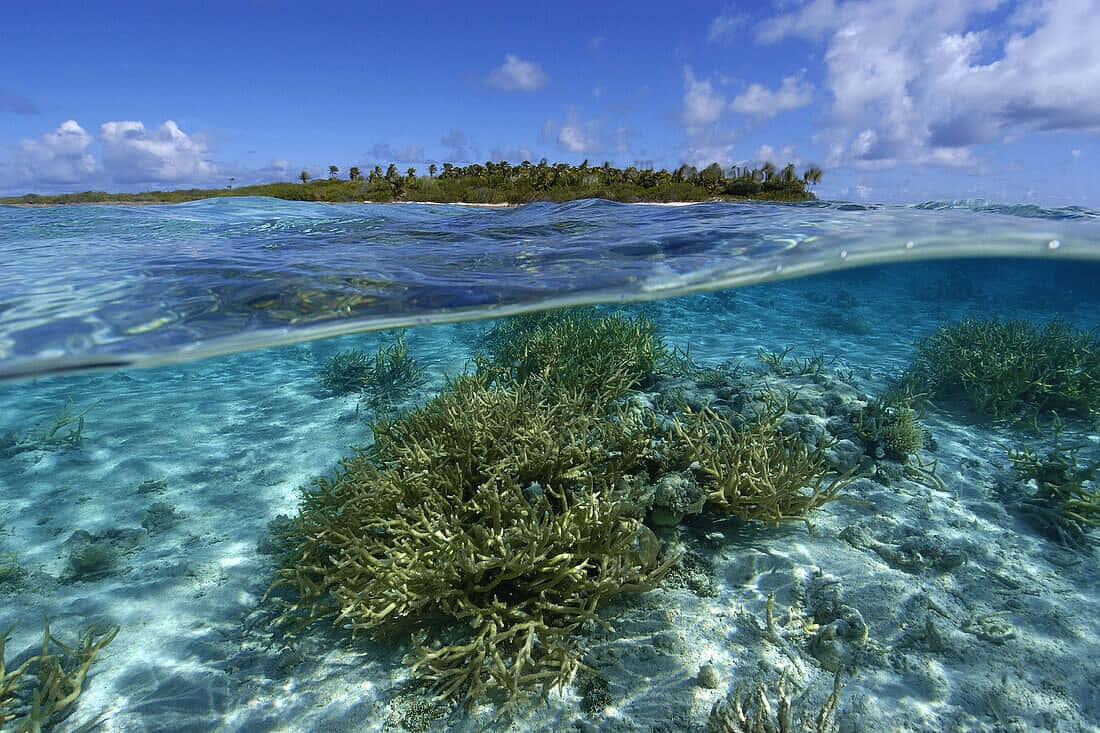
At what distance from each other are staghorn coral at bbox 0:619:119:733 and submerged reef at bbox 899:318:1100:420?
971 centimetres

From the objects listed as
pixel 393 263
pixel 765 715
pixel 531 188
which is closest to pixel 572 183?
pixel 531 188

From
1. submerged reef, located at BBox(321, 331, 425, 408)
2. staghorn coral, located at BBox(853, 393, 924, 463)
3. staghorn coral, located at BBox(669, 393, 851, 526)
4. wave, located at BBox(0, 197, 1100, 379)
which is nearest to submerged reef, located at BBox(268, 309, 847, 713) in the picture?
staghorn coral, located at BBox(669, 393, 851, 526)

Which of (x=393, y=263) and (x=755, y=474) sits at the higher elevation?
(x=393, y=263)

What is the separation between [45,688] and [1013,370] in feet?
37.6

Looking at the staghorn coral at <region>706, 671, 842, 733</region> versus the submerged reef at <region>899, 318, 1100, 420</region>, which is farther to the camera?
the submerged reef at <region>899, 318, 1100, 420</region>

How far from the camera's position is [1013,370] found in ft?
25.3

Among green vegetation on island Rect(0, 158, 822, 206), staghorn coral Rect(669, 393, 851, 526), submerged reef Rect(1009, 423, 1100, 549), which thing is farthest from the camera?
green vegetation on island Rect(0, 158, 822, 206)

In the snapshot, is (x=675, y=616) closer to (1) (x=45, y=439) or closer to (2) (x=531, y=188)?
(1) (x=45, y=439)

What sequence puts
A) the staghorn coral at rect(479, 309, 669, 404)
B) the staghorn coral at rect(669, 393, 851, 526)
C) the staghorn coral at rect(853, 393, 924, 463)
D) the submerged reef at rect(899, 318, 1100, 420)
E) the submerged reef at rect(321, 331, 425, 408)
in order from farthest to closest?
the submerged reef at rect(321, 331, 425, 408) < the submerged reef at rect(899, 318, 1100, 420) < the staghorn coral at rect(479, 309, 669, 404) < the staghorn coral at rect(853, 393, 924, 463) < the staghorn coral at rect(669, 393, 851, 526)

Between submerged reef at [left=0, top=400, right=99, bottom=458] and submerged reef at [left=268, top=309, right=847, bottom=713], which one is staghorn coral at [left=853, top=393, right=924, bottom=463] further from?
submerged reef at [left=0, top=400, right=99, bottom=458]

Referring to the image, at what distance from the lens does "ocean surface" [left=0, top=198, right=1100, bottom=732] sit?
328 cm

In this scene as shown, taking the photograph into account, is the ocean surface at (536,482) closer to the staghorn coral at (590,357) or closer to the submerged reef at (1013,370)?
the submerged reef at (1013,370)

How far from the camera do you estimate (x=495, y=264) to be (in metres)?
8.98

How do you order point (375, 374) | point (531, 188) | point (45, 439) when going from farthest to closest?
point (531, 188)
point (375, 374)
point (45, 439)
